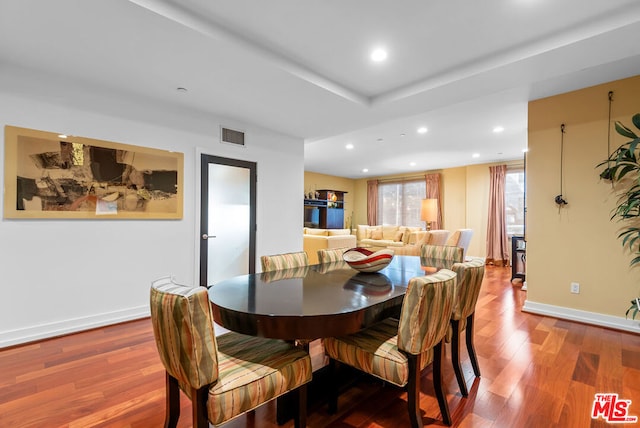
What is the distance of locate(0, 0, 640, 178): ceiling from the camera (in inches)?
78.5

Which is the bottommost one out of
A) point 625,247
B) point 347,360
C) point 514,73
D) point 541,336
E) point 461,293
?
point 541,336

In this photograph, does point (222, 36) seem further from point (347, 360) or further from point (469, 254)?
point (469, 254)

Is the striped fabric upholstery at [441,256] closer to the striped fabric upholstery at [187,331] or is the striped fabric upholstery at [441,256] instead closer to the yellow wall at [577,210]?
the yellow wall at [577,210]

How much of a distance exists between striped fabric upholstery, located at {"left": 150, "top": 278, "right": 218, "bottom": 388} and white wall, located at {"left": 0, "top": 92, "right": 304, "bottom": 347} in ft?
7.98

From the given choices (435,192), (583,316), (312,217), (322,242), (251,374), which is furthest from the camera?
(312,217)

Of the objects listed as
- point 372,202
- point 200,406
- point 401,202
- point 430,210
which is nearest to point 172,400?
point 200,406

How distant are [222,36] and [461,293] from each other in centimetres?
252

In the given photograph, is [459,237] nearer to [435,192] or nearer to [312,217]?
[435,192]

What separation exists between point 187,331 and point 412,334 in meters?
1.02

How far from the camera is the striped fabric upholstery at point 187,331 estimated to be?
1.11 meters

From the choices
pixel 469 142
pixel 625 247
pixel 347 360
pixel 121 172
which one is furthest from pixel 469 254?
pixel 121 172

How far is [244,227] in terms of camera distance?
4195 mm

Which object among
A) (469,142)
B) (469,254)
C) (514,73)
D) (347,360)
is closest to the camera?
(347,360)

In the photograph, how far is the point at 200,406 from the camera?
46.5 inches
